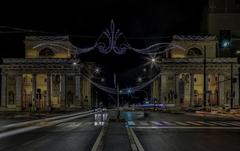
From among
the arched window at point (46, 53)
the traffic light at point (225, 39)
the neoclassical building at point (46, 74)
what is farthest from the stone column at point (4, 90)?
the traffic light at point (225, 39)

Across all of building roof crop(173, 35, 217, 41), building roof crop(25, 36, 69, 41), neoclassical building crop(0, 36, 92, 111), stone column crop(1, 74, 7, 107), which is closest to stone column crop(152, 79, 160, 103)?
building roof crop(173, 35, 217, 41)

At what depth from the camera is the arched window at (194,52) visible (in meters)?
129

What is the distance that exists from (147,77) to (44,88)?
5058cm

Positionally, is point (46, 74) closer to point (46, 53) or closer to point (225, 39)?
point (46, 53)

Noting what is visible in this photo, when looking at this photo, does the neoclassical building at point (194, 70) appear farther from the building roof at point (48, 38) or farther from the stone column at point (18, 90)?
the stone column at point (18, 90)

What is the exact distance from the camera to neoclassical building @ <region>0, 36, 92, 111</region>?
417 ft

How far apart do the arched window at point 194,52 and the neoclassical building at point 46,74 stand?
29.7 m

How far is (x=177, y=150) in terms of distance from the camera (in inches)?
705

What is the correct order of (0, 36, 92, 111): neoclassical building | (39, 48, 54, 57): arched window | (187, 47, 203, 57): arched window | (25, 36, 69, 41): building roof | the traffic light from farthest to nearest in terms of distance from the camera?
(39, 48, 54, 57): arched window < (187, 47, 203, 57): arched window < (0, 36, 92, 111): neoclassical building < (25, 36, 69, 41): building roof < the traffic light

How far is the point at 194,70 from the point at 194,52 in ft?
19.3

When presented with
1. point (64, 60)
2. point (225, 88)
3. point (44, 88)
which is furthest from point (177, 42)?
point (44, 88)

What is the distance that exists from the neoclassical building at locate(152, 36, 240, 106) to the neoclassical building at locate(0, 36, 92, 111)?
23049 mm

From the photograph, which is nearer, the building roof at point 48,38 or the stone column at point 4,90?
the building roof at point 48,38

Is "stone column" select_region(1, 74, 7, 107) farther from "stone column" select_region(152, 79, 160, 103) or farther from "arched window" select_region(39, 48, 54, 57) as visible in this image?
"stone column" select_region(152, 79, 160, 103)
